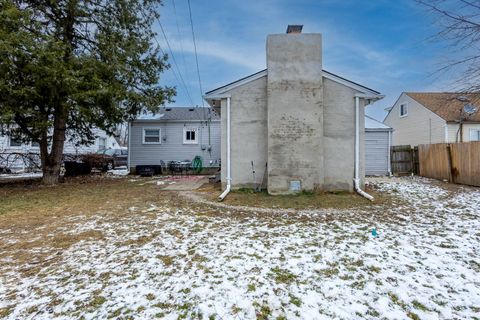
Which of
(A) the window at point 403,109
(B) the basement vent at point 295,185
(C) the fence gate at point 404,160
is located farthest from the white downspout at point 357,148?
(A) the window at point 403,109

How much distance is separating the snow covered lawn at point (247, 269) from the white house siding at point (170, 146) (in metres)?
10.3

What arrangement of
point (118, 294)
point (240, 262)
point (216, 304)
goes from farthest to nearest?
point (240, 262) → point (118, 294) → point (216, 304)

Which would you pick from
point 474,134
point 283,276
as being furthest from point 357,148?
point 474,134

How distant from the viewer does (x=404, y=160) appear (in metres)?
14.5

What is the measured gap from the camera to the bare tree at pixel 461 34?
408cm

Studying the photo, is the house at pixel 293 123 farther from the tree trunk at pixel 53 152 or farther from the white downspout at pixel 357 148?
the tree trunk at pixel 53 152

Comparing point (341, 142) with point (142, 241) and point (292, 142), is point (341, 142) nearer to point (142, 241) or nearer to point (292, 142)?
point (292, 142)

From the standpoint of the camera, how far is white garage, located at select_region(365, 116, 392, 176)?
47.0 ft

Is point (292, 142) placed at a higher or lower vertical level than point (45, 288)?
higher

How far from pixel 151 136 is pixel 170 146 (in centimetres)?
131

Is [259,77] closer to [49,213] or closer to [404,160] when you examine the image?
[49,213]

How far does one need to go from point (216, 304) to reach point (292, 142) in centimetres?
597

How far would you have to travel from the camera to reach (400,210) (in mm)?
6273

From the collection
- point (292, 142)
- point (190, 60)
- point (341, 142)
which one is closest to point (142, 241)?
point (292, 142)
